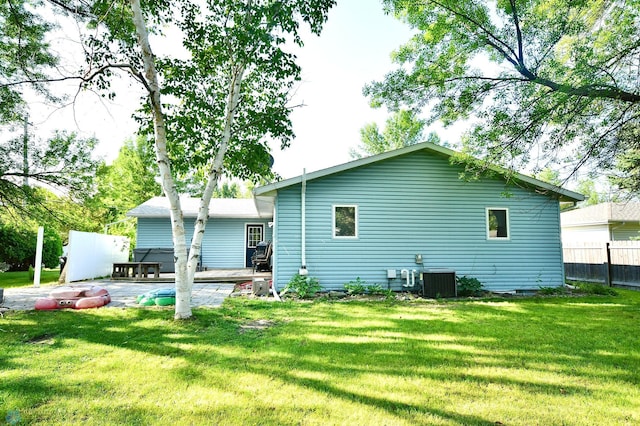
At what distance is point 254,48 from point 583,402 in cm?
658

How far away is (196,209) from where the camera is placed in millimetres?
15422

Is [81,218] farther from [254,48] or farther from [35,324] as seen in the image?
[254,48]

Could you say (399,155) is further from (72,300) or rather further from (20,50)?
(20,50)

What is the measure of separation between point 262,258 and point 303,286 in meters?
Result: 4.74

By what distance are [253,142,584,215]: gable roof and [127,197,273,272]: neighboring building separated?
20.4ft

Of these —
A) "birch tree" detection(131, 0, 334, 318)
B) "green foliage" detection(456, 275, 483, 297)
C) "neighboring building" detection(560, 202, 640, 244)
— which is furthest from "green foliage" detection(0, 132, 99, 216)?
"neighboring building" detection(560, 202, 640, 244)

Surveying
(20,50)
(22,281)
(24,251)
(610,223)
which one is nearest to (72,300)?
(20,50)

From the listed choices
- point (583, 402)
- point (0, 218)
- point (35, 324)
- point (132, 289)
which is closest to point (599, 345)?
point (583, 402)

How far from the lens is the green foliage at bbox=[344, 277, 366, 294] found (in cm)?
836

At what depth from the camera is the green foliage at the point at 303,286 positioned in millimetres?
Answer: 8002

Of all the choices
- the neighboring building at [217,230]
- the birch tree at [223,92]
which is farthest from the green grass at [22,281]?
the birch tree at [223,92]

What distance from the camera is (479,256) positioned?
9125 millimetres

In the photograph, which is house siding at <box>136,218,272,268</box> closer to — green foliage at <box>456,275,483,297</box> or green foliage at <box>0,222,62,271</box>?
green foliage at <box>0,222,62,271</box>

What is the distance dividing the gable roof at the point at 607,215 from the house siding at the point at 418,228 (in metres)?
8.20
